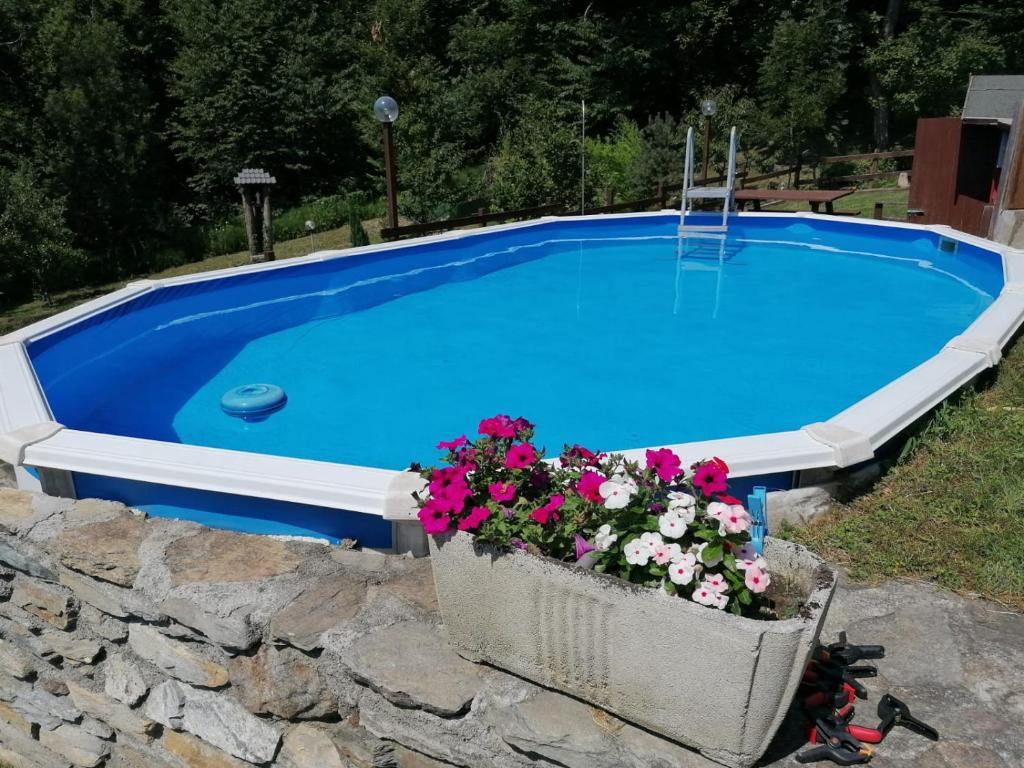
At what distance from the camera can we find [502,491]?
2.47m

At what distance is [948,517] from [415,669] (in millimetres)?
2628

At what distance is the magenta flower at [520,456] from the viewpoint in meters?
2.53

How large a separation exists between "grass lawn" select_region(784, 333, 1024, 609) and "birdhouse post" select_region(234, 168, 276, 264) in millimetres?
9084

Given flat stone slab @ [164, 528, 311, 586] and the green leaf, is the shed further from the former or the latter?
flat stone slab @ [164, 528, 311, 586]

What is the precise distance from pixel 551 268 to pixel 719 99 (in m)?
13.5

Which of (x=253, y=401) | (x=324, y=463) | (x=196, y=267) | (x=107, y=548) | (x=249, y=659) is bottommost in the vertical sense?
(x=196, y=267)

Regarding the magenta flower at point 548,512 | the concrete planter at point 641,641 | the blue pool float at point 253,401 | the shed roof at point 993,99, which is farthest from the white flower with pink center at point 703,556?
the shed roof at point 993,99

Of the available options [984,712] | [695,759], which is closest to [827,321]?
[984,712]

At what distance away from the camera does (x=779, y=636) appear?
1953mm

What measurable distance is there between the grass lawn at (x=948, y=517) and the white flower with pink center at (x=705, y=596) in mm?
1538

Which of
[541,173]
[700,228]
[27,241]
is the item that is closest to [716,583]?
[700,228]

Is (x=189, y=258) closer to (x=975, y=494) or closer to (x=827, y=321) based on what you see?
(x=827, y=321)

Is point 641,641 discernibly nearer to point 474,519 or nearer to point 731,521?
point 731,521

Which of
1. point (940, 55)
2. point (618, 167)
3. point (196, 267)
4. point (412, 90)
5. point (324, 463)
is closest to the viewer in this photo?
point (324, 463)
